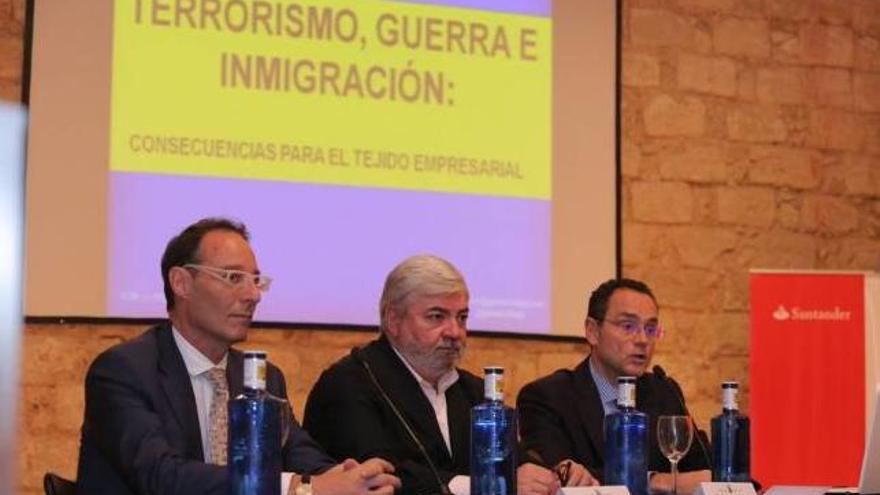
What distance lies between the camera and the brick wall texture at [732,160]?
239 inches

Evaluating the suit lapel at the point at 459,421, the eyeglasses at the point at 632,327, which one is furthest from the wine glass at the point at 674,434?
the eyeglasses at the point at 632,327

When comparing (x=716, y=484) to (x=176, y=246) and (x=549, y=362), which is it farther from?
(x=549, y=362)

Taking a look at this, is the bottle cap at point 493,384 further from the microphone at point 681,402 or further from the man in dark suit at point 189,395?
the microphone at point 681,402

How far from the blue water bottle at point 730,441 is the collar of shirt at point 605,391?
62 cm

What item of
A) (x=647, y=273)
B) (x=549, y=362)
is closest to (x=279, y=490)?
(x=549, y=362)

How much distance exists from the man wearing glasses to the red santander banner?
6.11ft

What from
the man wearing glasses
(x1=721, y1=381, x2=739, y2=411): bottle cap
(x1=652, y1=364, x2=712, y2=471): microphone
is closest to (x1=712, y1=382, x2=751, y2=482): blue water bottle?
(x1=721, y1=381, x2=739, y2=411): bottle cap

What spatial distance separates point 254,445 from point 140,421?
48 centimetres

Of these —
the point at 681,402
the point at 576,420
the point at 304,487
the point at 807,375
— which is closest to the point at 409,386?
the point at 576,420

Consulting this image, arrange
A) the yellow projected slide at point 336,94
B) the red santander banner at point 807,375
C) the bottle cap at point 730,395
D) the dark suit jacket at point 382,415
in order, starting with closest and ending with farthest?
the bottle cap at point 730,395 < the dark suit jacket at point 382,415 < the yellow projected slide at point 336,94 < the red santander banner at point 807,375

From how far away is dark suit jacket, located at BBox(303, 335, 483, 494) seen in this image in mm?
3012

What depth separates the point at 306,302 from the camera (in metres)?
5.30

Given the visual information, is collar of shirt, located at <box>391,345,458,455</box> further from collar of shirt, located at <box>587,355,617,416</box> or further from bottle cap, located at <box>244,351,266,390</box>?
bottle cap, located at <box>244,351,266,390</box>

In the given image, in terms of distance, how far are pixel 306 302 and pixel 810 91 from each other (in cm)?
287
